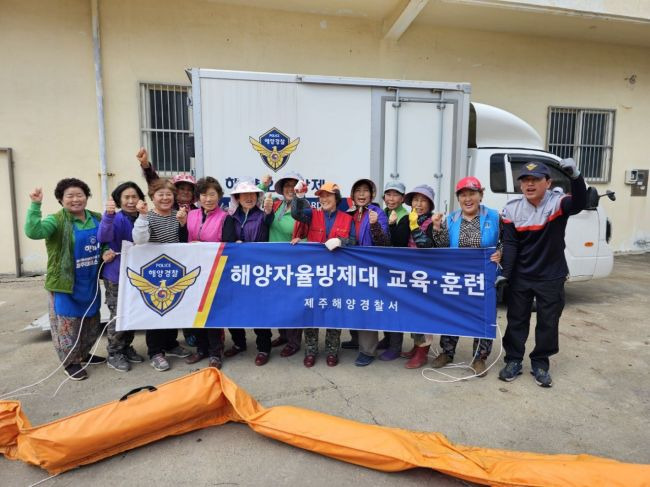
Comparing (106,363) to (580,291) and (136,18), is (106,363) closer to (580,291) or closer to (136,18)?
(136,18)

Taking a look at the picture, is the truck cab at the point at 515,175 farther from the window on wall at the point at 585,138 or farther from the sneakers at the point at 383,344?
the window on wall at the point at 585,138

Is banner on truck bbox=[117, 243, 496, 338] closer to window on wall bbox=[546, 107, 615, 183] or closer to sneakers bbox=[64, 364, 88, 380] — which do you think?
sneakers bbox=[64, 364, 88, 380]

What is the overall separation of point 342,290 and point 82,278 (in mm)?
2198

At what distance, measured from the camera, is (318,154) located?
5016 mm

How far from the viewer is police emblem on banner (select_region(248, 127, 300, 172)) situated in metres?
4.83

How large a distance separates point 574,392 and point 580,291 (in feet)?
13.4

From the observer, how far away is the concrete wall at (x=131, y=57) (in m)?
7.19

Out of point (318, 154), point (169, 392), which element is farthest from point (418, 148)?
point (169, 392)

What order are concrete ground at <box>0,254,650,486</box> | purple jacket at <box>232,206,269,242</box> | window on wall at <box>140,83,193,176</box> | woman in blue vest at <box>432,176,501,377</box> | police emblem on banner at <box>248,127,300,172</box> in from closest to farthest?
1. concrete ground at <box>0,254,650,486</box>
2. woman in blue vest at <box>432,176,501,377</box>
3. purple jacket at <box>232,206,269,242</box>
4. police emblem on banner at <box>248,127,300,172</box>
5. window on wall at <box>140,83,193,176</box>

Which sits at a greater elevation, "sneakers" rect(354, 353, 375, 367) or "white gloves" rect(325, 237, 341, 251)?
"white gloves" rect(325, 237, 341, 251)

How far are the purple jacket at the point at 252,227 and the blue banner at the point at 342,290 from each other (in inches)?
6.0

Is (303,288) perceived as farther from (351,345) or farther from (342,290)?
(351,345)

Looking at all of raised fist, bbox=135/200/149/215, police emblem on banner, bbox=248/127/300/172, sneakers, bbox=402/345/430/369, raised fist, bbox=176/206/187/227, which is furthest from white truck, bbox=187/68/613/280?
sneakers, bbox=402/345/430/369

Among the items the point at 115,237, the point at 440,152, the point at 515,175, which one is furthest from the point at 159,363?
the point at 515,175
